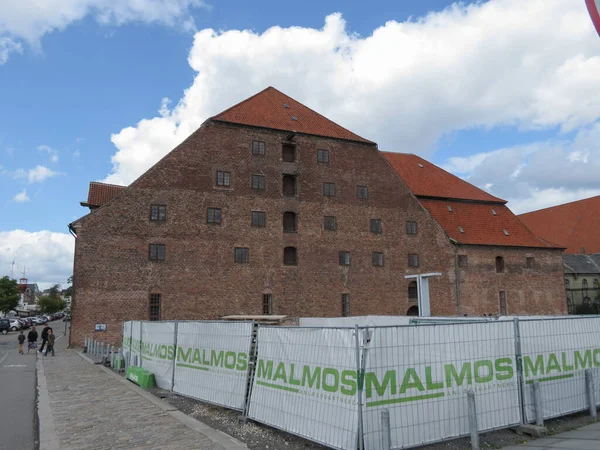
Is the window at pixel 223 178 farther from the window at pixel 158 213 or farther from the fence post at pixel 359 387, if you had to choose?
the fence post at pixel 359 387

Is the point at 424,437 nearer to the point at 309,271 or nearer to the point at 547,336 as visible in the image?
the point at 547,336

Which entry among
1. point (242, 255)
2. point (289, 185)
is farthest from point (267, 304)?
point (289, 185)

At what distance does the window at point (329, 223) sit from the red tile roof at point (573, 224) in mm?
43104

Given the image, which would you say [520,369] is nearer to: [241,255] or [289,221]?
[241,255]

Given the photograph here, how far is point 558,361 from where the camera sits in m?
9.62

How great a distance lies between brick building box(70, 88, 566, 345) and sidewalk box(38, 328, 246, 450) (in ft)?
55.9

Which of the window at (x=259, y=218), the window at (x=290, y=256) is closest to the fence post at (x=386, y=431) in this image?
the window at (x=259, y=218)

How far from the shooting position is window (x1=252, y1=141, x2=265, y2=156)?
3753cm

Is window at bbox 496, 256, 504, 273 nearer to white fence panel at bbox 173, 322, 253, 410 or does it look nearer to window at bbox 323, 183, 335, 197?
window at bbox 323, 183, 335, 197

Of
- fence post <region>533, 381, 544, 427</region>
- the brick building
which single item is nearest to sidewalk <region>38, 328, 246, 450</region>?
fence post <region>533, 381, 544, 427</region>

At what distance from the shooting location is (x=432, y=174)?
50.4 m

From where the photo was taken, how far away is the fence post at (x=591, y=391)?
9.75 metres

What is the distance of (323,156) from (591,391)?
103ft

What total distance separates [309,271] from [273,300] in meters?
3.49
